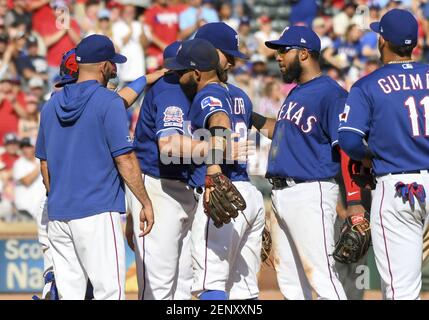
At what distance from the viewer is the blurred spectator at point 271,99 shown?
14789 mm

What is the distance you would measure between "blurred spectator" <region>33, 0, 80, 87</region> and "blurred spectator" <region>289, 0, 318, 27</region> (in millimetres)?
3883

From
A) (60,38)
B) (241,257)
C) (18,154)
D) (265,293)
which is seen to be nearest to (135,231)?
(241,257)

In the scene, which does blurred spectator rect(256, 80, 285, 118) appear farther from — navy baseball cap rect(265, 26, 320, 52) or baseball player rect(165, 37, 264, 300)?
baseball player rect(165, 37, 264, 300)

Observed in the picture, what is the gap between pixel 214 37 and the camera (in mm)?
7562

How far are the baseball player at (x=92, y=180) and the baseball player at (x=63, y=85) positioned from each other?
0.63 meters

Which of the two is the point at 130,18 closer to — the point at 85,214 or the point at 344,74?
the point at 344,74

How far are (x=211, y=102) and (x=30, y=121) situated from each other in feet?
22.1

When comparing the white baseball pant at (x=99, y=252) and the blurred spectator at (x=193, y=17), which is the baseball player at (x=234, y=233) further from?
the blurred spectator at (x=193, y=17)

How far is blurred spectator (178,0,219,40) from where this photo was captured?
15086mm

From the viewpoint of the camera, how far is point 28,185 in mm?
12148

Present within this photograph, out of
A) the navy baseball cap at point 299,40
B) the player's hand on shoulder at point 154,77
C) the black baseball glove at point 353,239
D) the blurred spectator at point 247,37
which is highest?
the blurred spectator at point 247,37

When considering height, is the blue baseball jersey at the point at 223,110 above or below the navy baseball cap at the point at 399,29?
below

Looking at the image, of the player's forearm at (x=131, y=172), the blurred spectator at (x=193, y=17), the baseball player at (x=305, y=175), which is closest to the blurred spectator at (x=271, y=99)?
the blurred spectator at (x=193, y=17)

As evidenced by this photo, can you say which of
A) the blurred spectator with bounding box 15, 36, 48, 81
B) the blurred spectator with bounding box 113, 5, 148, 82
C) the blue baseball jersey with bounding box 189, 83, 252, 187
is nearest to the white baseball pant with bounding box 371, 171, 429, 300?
the blue baseball jersey with bounding box 189, 83, 252, 187
